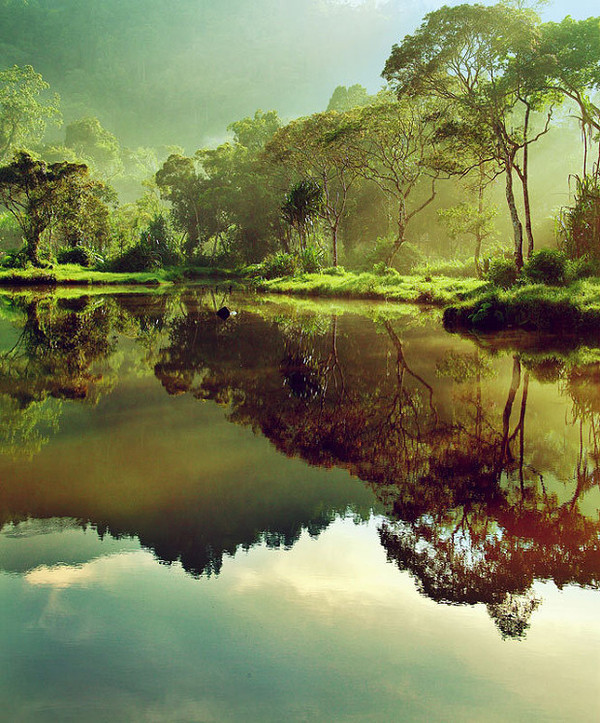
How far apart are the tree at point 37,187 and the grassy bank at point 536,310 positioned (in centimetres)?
3444

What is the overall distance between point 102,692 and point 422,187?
173 ft

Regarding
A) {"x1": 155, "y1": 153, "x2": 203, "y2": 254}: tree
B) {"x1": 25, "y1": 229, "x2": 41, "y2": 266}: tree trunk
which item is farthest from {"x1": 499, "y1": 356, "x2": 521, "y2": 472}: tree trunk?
{"x1": 155, "y1": 153, "x2": 203, "y2": 254}: tree

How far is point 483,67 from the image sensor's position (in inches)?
809

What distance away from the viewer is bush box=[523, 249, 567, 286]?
639 inches

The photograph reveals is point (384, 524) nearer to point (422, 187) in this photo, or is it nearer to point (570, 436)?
point (570, 436)

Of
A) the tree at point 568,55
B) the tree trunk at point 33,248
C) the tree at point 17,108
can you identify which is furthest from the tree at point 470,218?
the tree at point 17,108

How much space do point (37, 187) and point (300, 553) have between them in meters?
42.6

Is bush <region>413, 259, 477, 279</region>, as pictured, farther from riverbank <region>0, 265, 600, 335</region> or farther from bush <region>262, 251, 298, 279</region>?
bush <region>262, 251, 298, 279</region>

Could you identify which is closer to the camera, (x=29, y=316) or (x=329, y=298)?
(x=29, y=316)

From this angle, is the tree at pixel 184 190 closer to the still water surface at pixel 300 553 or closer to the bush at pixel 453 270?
the bush at pixel 453 270

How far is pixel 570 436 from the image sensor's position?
564cm

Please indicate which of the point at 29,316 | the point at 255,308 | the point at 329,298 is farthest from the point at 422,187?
the point at 29,316

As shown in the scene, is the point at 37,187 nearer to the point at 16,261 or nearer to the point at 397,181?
the point at 16,261

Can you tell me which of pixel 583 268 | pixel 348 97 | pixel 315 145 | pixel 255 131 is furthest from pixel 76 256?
pixel 348 97
